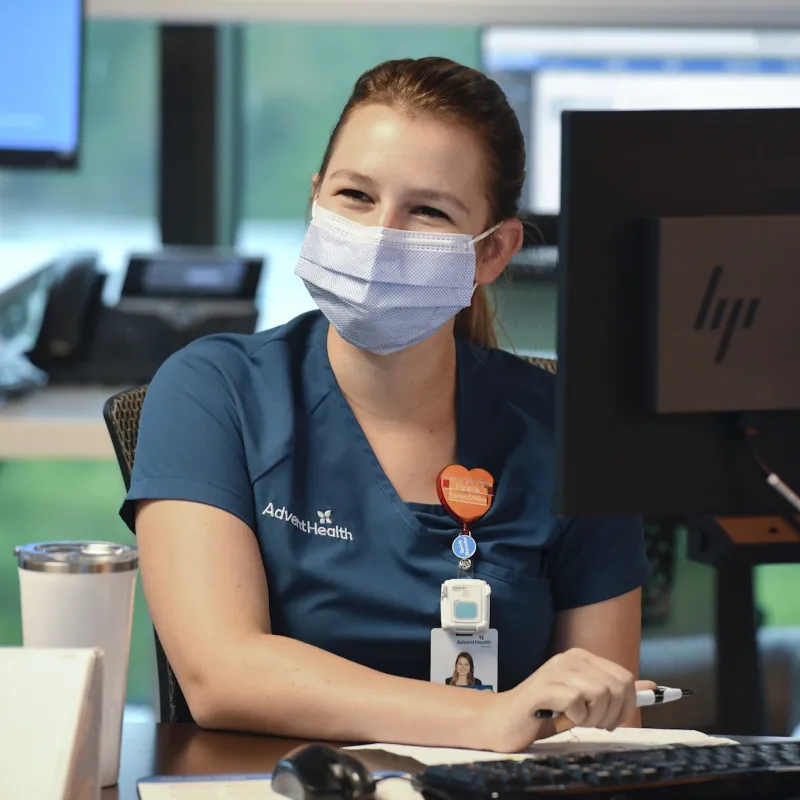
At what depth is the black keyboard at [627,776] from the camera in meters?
0.91

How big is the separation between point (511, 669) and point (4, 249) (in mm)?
2347

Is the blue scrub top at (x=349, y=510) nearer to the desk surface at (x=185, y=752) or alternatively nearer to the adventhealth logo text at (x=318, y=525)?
the adventhealth logo text at (x=318, y=525)

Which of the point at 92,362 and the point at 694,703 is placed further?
the point at 694,703

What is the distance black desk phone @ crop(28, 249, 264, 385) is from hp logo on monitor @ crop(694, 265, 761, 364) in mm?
1777

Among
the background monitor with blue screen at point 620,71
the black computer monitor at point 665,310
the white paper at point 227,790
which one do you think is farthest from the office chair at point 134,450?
the background monitor with blue screen at point 620,71

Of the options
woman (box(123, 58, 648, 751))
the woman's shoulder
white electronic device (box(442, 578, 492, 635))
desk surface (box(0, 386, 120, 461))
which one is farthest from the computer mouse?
desk surface (box(0, 386, 120, 461))

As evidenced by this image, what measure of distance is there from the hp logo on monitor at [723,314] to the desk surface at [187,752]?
1.30 ft

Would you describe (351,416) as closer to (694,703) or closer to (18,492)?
(694,703)

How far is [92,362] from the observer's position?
2.70m

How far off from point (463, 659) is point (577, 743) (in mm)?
243

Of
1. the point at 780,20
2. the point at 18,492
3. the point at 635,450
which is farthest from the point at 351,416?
the point at 18,492

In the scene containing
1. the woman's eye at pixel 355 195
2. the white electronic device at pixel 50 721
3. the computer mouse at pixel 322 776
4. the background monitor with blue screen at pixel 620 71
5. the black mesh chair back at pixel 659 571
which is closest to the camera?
the white electronic device at pixel 50 721

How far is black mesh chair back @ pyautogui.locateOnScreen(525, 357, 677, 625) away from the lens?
265 centimetres

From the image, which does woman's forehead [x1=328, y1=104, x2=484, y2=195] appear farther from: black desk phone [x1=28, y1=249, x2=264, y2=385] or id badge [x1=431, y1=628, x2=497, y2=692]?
black desk phone [x1=28, y1=249, x2=264, y2=385]
